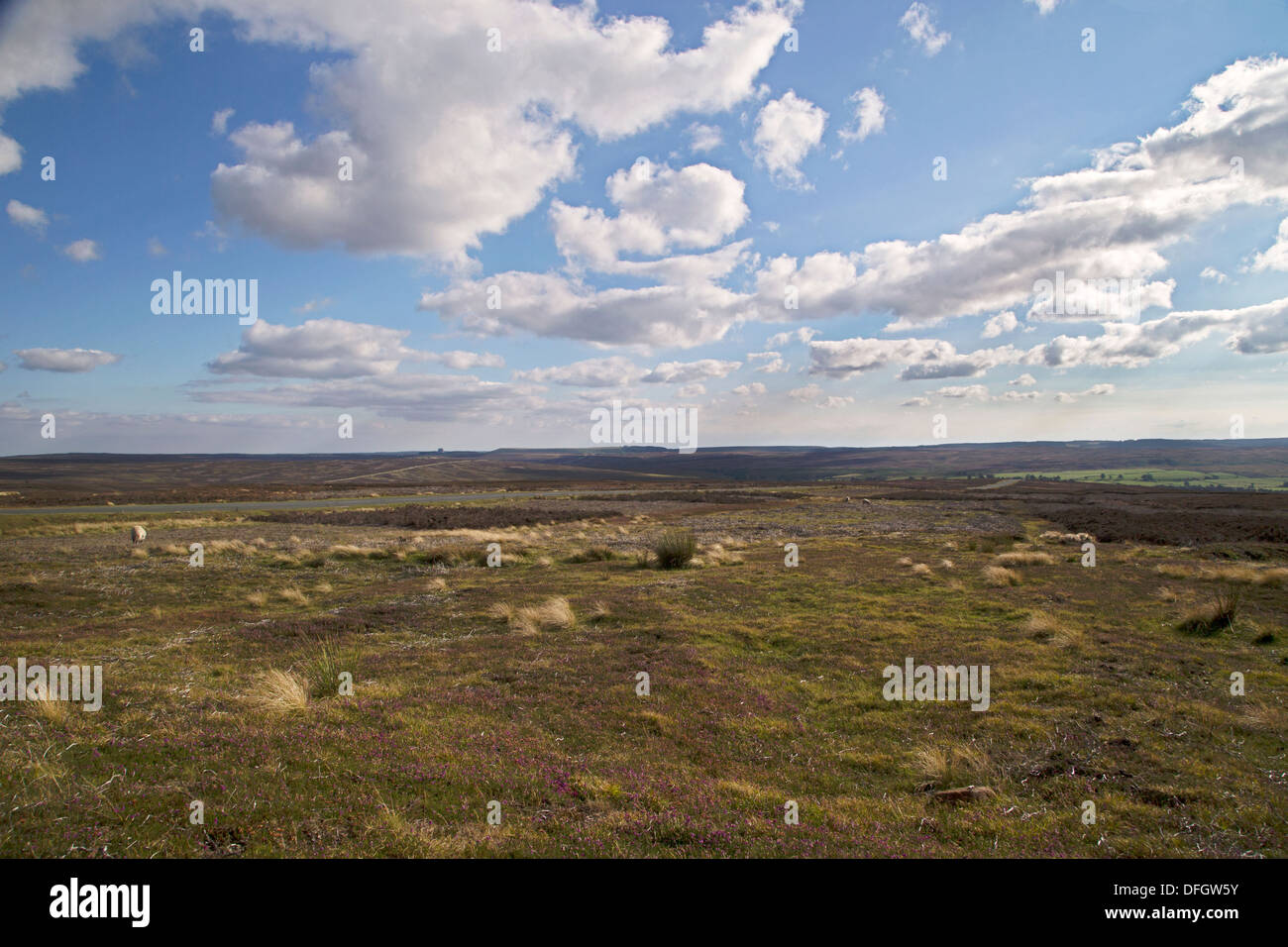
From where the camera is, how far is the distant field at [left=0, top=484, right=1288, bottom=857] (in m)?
5.66

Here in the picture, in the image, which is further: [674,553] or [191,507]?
[191,507]

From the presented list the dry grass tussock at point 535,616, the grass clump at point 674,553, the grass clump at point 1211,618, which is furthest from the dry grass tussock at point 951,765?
the grass clump at point 674,553

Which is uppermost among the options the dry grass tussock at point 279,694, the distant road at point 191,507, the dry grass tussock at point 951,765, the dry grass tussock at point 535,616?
the dry grass tussock at point 279,694

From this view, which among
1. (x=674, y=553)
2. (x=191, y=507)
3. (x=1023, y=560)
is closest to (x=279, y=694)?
(x=674, y=553)

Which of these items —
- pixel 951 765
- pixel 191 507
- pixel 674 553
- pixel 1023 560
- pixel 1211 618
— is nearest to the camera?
pixel 951 765

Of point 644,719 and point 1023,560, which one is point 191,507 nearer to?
point 644,719

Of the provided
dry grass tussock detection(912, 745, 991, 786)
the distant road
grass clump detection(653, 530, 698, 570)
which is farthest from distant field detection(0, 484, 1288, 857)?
the distant road

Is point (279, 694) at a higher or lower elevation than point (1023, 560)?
higher

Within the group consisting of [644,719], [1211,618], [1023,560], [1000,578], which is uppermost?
[1211,618]

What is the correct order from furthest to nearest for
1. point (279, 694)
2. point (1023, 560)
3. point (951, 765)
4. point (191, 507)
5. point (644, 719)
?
point (191, 507)
point (1023, 560)
point (644, 719)
point (279, 694)
point (951, 765)

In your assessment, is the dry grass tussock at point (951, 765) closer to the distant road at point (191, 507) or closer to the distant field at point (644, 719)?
the distant field at point (644, 719)

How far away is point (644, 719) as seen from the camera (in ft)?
29.8

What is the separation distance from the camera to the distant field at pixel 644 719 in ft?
18.6
